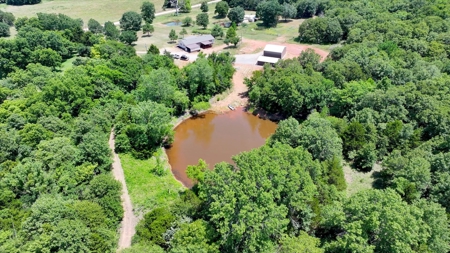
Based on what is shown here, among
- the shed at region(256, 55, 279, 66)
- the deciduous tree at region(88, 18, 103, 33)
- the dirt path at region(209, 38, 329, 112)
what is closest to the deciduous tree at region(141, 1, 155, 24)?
the deciduous tree at region(88, 18, 103, 33)

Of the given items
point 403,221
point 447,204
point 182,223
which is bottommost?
point 182,223

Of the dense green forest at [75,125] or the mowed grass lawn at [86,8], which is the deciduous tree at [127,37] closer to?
the dense green forest at [75,125]

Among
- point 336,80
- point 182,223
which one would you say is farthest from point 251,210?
point 336,80

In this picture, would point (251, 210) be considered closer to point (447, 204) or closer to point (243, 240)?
point (243, 240)

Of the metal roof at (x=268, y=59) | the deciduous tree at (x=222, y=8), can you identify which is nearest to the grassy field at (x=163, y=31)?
the deciduous tree at (x=222, y=8)

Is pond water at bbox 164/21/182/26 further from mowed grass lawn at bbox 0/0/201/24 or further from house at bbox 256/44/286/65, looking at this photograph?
house at bbox 256/44/286/65

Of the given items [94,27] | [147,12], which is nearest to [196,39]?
[147,12]
